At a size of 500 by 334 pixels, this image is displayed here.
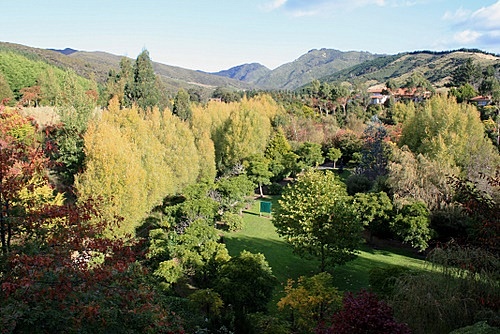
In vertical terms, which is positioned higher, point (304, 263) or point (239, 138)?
point (239, 138)

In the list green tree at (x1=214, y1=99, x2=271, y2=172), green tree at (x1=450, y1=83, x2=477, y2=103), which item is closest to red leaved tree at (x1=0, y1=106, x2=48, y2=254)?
green tree at (x1=214, y1=99, x2=271, y2=172)

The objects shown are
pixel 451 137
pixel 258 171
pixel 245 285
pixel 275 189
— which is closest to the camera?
pixel 245 285

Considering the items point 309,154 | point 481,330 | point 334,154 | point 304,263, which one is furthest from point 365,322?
point 334,154

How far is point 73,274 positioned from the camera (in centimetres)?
520

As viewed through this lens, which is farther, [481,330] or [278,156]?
[278,156]

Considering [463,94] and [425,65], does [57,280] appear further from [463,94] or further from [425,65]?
[425,65]

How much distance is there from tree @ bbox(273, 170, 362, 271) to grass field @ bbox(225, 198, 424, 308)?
1494 mm

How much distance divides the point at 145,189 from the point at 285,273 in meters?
7.87

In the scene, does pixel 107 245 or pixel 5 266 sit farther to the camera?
pixel 107 245

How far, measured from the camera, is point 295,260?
18.1m

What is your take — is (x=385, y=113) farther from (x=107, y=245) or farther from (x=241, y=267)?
(x=107, y=245)

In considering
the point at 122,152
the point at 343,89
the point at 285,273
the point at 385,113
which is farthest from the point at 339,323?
the point at 343,89

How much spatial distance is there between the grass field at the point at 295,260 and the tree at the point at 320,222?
1494 millimetres

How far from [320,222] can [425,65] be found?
428 ft
